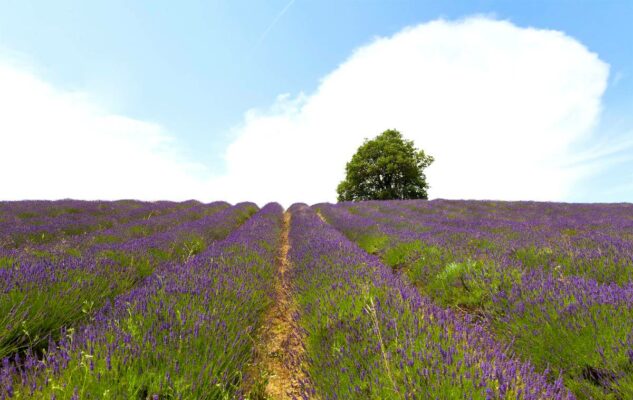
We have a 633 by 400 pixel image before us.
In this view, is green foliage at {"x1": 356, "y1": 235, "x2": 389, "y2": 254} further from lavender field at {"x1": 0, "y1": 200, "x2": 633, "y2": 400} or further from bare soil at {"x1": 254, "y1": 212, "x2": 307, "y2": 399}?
bare soil at {"x1": 254, "y1": 212, "x2": 307, "y2": 399}

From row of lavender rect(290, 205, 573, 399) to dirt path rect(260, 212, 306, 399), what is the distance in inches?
6.6

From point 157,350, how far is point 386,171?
95.1ft

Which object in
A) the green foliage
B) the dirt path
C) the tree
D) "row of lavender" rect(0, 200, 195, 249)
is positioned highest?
the tree

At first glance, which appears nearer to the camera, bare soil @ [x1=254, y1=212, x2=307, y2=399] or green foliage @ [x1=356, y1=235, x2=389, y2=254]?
bare soil @ [x1=254, y1=212, x2=307, y2=399]

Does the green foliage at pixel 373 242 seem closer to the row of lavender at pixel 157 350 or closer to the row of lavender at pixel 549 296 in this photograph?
the row of lavender at pixel 549 296

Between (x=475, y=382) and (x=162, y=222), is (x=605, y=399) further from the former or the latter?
(x=162, y=222)

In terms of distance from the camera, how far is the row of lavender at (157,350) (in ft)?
5.20

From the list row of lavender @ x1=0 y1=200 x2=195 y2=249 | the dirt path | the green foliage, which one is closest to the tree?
row of lavender @ x1=0 y1=200 x2=195 y2=249

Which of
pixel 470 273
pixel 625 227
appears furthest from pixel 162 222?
pixel 625 227

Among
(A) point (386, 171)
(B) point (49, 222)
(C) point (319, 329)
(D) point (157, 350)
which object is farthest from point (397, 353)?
(A) point (386, 171)

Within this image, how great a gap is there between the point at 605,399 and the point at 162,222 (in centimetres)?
988

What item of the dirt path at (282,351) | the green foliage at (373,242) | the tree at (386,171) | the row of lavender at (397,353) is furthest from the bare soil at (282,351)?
the tree at (386,171)

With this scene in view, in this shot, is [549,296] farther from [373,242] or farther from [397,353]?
[373,242]

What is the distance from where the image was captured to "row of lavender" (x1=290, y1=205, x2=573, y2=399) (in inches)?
61.4
